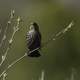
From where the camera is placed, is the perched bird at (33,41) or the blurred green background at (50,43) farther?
the blurred green background at (50,43)

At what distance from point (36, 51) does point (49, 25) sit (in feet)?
10.7

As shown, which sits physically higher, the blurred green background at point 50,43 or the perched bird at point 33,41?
the blurred green background at point 50,43

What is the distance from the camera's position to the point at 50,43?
7.03 m

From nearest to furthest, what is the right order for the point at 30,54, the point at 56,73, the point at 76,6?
the point at 30,54 < the point at 56,73 < the point at 76,6

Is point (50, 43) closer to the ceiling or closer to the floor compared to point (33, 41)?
closer to the ceiling

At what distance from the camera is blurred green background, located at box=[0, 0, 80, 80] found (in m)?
6.66

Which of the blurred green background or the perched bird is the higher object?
the blurred green background

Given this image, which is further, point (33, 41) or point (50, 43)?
point (50, 43)

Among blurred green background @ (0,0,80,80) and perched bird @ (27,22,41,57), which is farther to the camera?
blurred green background @ (0,0,80,80)

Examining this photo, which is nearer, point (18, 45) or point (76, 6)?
point (18, 45)

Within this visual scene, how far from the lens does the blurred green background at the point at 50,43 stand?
6.66 meters

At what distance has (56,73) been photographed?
6.83 metres

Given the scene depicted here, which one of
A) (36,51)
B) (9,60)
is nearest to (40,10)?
(9,60)

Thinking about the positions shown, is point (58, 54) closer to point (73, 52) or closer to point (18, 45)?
point (73, 52)
